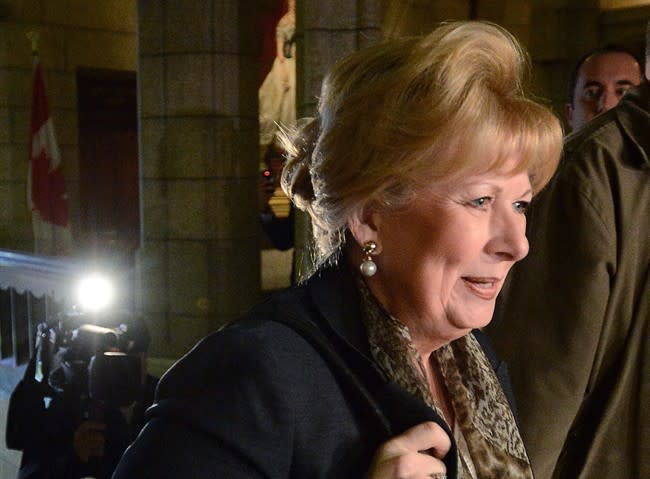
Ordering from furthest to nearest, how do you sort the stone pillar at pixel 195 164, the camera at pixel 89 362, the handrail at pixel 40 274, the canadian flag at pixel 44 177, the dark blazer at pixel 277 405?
the canadian flag at pixel 44 177 → the handrail at pixel 40 274 → the stone pillar at pixel 195 164 → the camera at pixel 89 362 → the dark blazer at pixel 277 405

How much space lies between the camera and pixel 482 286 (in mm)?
1363

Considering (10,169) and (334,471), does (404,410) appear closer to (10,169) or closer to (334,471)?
(334,471)

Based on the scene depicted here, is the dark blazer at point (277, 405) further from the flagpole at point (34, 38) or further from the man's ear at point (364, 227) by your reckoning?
the flagpole at point (34, 38)

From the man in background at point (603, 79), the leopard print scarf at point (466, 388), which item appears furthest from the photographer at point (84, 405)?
the leopard print scarf at point (466, 388)

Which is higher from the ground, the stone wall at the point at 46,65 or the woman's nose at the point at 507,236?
the stone wall at the point at 46,65

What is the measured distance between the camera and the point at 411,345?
4.42 feet

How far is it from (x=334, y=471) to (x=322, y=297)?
0.27 meters

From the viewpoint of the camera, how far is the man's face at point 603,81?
3074 millimetres

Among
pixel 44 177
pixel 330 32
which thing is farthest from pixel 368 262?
pixel 44 177

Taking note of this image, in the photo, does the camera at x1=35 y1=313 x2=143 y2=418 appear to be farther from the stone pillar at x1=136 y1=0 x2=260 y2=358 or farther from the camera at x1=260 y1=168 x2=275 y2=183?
the camera at x1=260 y1=168 x2=275 y2=183

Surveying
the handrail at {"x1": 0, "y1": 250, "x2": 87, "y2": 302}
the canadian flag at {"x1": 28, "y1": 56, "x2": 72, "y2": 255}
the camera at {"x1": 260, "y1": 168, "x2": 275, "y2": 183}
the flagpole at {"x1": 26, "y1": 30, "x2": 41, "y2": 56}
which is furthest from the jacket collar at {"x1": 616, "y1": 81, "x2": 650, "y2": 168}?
the flagpole at {"x1": 26, "y1": 30, "x2": 41, "y2": 56}

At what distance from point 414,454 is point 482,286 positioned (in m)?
0.32

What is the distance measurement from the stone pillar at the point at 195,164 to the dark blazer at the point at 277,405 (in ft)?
15.0

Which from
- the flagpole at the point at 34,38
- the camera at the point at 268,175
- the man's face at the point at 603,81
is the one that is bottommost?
the camera at the point at 268,175
